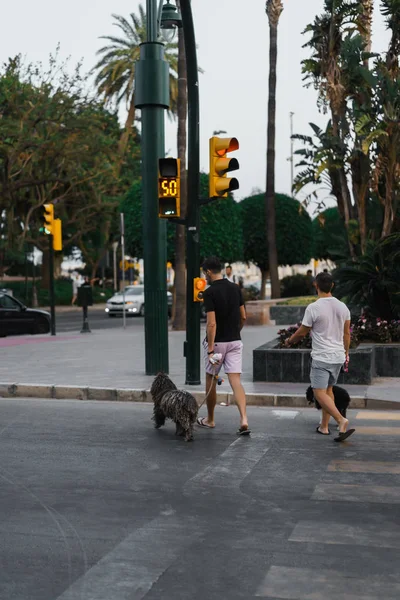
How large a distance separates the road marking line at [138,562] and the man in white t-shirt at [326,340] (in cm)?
327

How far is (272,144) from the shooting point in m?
34.4

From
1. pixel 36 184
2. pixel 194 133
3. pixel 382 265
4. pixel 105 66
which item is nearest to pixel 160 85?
pixel 194 133

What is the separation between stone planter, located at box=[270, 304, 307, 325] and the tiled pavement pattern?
64.6 ft

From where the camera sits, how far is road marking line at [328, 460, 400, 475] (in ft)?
25.7

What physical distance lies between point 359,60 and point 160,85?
333 inches

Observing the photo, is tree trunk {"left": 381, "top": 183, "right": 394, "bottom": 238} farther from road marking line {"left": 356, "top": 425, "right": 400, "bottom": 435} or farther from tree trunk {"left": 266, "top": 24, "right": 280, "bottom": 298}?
tree trunk {"left": 266, "top": 24, "right": 280, "bottom": 298}

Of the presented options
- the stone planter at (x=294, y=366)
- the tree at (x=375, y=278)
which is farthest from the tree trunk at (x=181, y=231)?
the stone planter at (x=294, y=366)

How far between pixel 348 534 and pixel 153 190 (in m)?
9.15

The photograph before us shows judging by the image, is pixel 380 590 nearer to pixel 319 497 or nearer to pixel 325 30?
pixel 319 497

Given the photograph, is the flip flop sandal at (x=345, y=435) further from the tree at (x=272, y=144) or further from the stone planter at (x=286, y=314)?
the tree at (x=272, y=144)

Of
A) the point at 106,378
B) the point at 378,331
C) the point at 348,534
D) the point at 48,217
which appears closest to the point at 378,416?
the point at 378,331

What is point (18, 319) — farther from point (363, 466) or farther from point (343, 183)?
point (363, 466)

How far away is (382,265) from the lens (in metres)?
15.5

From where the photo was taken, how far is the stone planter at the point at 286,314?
92.4 feet
